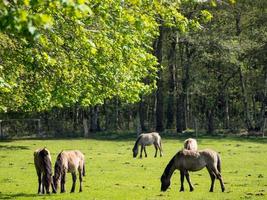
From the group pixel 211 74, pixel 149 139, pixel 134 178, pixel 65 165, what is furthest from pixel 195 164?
pixel 211 74

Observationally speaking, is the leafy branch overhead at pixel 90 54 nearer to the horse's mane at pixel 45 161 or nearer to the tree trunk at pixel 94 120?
the horse's mane at pixel 45 161

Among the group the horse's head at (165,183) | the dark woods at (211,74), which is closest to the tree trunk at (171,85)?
the dark woods at (211,74)

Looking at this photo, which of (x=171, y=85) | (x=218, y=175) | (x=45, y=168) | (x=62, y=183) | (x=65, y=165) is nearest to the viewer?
(x=45, y=168)

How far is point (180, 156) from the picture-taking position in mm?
19016

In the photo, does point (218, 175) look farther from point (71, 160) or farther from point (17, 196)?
point (17, 196)

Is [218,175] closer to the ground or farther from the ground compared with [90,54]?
closer to the ground

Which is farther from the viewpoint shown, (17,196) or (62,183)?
(62,183)

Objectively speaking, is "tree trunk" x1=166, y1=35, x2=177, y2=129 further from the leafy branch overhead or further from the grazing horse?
the leafy branch overhead

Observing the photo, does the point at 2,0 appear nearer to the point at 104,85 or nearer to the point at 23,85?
the point at 104,85

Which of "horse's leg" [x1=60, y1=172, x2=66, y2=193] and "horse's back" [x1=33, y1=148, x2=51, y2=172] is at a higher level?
"horse's back" [x1=33, y1=148, x2=51, y2=172]

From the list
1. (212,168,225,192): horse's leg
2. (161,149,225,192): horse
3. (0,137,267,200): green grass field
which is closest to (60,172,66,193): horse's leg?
(0,137,267,200): green grass field

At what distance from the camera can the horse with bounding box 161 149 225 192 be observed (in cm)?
1870

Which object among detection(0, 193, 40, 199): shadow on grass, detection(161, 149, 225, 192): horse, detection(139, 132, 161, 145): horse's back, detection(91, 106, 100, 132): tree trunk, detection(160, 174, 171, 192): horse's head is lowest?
detection(0, 193, 40, 199): shadow on grass

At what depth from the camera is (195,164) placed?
18.8m
